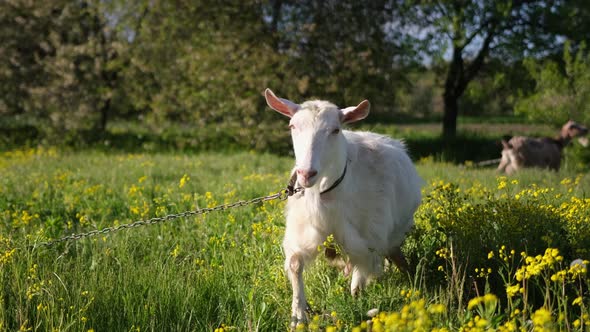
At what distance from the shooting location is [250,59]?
1528 centimetres

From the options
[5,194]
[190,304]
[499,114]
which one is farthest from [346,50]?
[499,114]

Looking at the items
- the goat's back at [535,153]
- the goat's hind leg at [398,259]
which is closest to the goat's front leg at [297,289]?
the goat's hind leg at [398,259]

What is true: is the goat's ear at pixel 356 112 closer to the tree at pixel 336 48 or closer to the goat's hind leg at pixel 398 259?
the goat's hind leg at pixel 398 259

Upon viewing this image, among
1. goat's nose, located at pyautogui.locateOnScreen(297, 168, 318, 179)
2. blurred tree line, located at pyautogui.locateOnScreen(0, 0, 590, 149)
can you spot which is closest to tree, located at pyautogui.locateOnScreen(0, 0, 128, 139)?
blurred tree line, located at pyautogui.locateOnScreen(0, 0, 590, 149)

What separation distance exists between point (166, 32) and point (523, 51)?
11.8 metres

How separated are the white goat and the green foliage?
11901 millimetres

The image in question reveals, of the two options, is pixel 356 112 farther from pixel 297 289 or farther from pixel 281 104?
pixel 297 289

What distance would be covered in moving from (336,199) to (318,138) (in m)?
0.52

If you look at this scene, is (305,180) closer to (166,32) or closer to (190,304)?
(190,304)

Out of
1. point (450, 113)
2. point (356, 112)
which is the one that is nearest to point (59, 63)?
point (450, 113)

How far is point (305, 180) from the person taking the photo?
10.5 ft

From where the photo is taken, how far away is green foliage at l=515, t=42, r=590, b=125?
1392 centimetres

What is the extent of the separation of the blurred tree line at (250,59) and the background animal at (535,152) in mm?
3226

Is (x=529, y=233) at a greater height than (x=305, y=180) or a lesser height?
lesser
